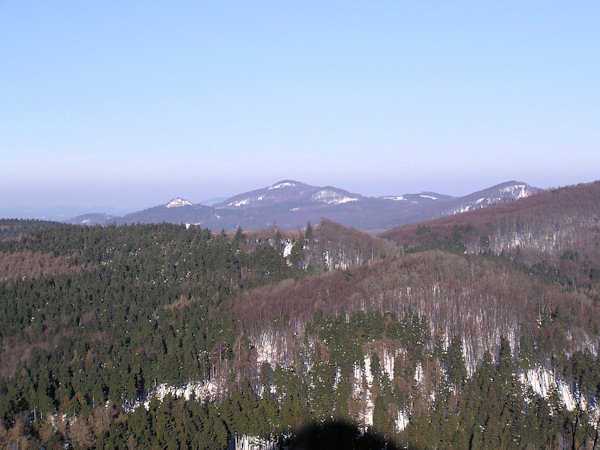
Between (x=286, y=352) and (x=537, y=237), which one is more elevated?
(x=537, y=237)

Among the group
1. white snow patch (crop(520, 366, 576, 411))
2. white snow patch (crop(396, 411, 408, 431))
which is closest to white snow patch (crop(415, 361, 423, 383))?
white snow patch (crop(396, 411, 408, 431))

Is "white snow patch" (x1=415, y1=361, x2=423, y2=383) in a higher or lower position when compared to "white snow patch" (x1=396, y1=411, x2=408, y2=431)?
higher

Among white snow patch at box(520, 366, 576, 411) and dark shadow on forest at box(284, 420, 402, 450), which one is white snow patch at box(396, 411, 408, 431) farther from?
white snow patch at box(520, 366, 576, 411)

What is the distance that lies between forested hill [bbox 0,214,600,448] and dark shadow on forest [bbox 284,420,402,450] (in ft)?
0.72

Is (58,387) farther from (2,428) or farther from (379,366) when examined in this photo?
(379,366)

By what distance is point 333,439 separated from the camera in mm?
55438

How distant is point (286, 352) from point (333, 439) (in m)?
25.1

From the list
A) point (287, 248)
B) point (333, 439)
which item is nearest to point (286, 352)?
point (333, 439)

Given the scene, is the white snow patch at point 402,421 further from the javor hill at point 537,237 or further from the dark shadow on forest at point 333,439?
the javor hill at point 537,237

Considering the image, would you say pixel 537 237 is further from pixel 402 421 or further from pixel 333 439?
pixel 333 439

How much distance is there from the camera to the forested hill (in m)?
56.3

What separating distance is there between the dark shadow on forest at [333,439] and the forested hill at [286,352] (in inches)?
8.6

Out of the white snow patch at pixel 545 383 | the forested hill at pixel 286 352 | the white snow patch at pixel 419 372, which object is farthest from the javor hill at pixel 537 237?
the white snow patch at pixel 419 372

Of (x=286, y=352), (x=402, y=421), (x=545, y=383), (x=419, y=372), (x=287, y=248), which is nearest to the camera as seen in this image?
(x=402, y=421)
